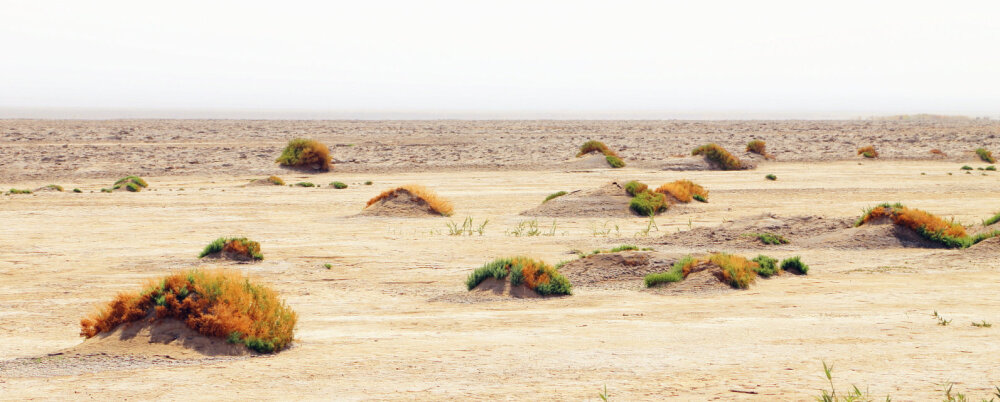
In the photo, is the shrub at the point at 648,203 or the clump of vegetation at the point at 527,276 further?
the shrub at the point at 648,203

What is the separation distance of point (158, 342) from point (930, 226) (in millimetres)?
15549

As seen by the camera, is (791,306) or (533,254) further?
(533,254)

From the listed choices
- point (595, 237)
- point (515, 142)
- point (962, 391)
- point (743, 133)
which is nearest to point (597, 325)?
point (962, 391)

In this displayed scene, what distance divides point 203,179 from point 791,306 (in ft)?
99.7

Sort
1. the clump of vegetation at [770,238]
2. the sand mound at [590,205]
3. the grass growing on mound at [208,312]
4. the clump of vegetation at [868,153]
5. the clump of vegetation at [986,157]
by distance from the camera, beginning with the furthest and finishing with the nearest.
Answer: the clump of vegetation at [868,153] < the clump of vegetation at [986,157] < the sand mound at [590,205] < the clump of vegetation at [770,238] < the grass growing on mound at [208,312]

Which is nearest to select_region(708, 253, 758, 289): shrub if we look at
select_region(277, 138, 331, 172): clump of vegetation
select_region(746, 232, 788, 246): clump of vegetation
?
select_region(746, 232, 788, 246): clump of vegetation

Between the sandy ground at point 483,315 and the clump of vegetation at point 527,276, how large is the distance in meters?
0.30

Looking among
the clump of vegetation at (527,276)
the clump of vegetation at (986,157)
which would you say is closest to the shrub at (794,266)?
the clump of vegetation at (527,276)

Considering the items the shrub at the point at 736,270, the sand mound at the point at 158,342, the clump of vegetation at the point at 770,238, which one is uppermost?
the sand mound at the point at 158,342

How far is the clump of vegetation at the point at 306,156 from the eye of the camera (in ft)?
→ 142

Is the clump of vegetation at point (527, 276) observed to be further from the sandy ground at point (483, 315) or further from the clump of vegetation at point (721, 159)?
the clump of vegetation at point (721, 159)

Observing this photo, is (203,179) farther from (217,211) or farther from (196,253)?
(196,253)

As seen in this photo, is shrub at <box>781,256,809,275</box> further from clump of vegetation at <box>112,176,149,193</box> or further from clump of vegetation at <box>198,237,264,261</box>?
clump of vegetation at <box>112,176,149,193</box>

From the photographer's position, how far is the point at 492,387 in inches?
350
